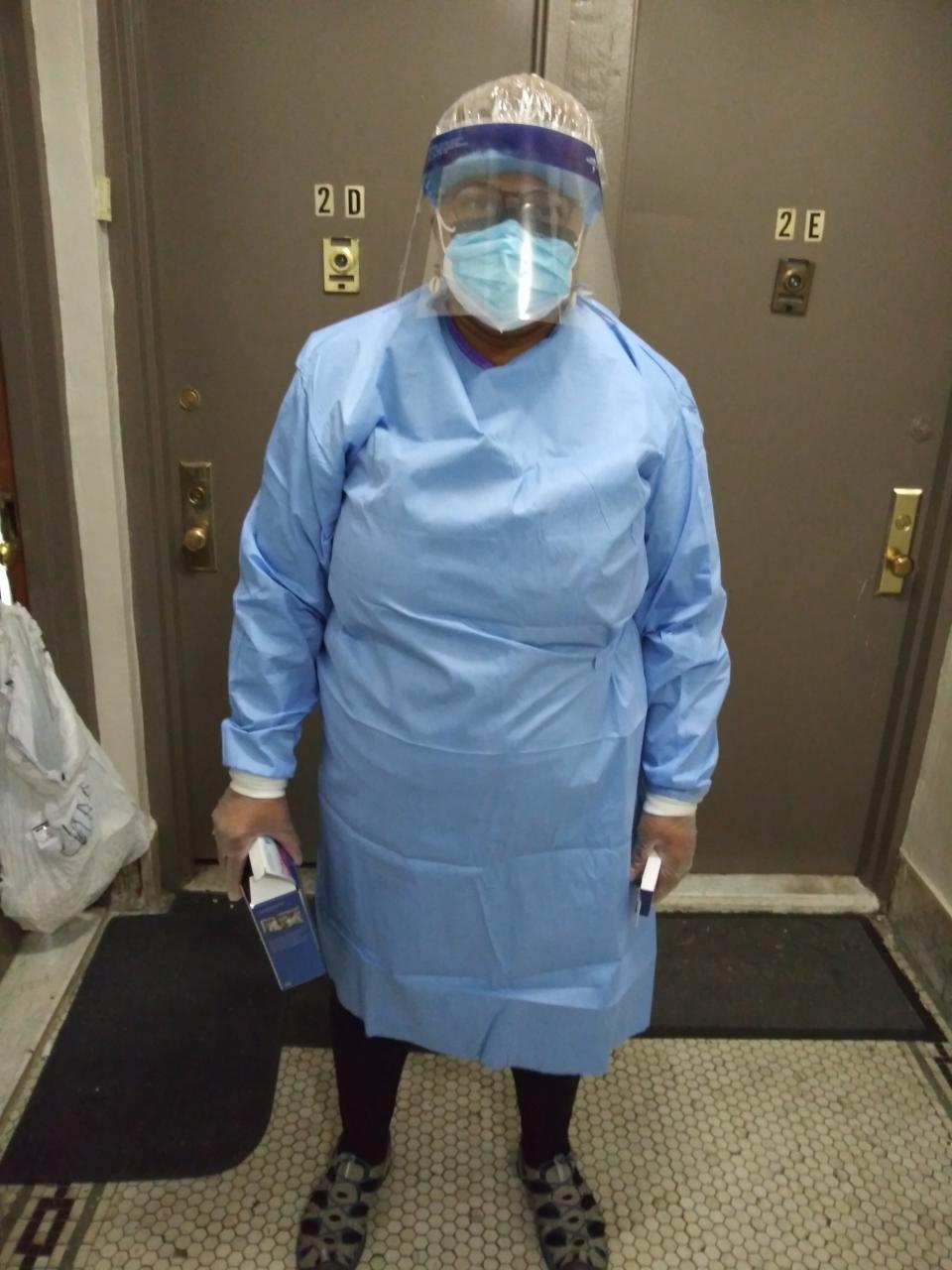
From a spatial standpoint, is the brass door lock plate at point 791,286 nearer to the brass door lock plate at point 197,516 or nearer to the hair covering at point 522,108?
the hair covering at point 522,108

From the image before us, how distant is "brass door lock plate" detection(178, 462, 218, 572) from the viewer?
68.7 inches

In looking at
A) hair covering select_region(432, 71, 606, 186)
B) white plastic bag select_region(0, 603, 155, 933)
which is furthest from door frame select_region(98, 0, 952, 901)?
hair covering select_region(432, 71, 606, 186)

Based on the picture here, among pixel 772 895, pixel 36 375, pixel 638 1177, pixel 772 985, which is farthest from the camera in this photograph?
pixel 772 895

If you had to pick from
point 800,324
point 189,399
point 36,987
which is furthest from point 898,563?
point 36,987

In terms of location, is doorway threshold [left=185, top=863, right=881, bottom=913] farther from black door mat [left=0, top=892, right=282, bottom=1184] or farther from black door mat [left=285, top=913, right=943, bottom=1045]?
black door mat [left=0, top=892, right=282, bottom=1184]

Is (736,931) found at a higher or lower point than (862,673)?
lower

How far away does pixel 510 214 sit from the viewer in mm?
927

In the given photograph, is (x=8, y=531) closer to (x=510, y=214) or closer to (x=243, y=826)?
(x=243, y=826)

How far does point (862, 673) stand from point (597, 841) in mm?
1133

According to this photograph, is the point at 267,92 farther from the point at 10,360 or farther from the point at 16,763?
the point at 16,763

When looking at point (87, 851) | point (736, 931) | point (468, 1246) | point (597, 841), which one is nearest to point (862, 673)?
point (736, 931)

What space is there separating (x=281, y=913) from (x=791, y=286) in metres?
1.45

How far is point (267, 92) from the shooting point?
5.04 feet

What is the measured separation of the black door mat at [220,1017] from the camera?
Result: 54.5 inches
